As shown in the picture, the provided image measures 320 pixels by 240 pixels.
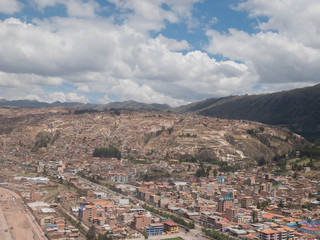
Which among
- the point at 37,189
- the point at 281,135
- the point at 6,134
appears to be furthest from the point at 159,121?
the point at 37,189

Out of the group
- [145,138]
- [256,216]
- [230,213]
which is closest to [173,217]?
[230,213]

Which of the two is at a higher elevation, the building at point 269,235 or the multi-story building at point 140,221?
the building at point 269,235

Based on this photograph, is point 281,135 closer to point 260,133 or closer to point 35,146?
point 260,133

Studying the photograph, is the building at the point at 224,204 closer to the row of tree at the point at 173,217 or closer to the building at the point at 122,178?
the row of tree at the point at 173,217

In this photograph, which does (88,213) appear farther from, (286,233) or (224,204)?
(286,233)

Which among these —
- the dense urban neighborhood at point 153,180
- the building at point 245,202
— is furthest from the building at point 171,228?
the building at point 245,202

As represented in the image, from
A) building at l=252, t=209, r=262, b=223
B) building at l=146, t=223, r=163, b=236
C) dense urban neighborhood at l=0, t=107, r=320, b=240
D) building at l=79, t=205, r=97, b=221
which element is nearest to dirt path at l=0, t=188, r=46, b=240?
dense urban neighborhood at l=0, t=107, r=320, b=240

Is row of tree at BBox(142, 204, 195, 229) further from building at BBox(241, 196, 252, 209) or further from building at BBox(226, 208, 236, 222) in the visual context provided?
building at BBox(241, 196, 252, 209)

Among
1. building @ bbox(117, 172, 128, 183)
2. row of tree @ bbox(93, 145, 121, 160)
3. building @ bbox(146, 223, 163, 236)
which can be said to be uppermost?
row of tree @ bbox(93, 145, 121, 160)
